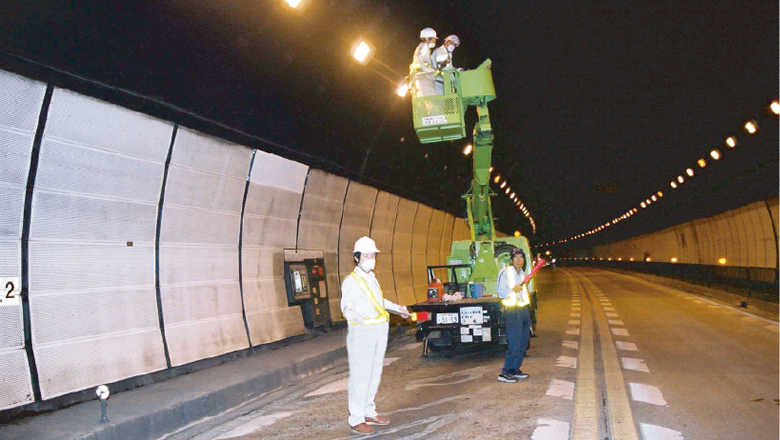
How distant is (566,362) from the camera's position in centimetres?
1093

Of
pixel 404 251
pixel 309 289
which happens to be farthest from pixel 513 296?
pixel 404 251

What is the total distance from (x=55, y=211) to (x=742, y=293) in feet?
79.4

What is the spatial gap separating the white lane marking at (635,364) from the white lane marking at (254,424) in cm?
557

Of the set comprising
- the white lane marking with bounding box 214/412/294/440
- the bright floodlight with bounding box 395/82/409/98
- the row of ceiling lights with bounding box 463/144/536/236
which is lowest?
the white lane marking with bounding box 214/412/294/440

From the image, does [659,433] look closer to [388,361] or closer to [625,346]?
[388,361]

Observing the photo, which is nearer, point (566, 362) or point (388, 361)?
point (566, 362)

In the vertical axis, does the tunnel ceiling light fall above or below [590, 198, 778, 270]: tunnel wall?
above

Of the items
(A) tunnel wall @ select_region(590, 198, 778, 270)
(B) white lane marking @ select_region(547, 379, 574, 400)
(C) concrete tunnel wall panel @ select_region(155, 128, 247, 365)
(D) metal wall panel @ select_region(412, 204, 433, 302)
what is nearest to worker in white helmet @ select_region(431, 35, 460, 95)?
(C) concrete tunnel wall panel @ select_region(155, 128, 247, 365)

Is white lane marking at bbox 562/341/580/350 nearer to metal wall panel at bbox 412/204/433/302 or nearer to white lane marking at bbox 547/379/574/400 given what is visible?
white lane marking at bbox 547/379/574/400

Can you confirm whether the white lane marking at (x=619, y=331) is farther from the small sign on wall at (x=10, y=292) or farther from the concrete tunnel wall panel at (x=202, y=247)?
the small sign on wall at (x=10, y=292)

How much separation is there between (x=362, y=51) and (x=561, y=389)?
6972 mm

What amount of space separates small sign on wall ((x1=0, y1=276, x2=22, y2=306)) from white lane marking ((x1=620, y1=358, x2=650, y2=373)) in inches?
337

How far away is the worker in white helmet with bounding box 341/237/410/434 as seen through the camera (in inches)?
271

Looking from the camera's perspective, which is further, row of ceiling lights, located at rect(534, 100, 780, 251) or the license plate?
row of ceiling lights, located at rect(534, 100, 780, 251)
